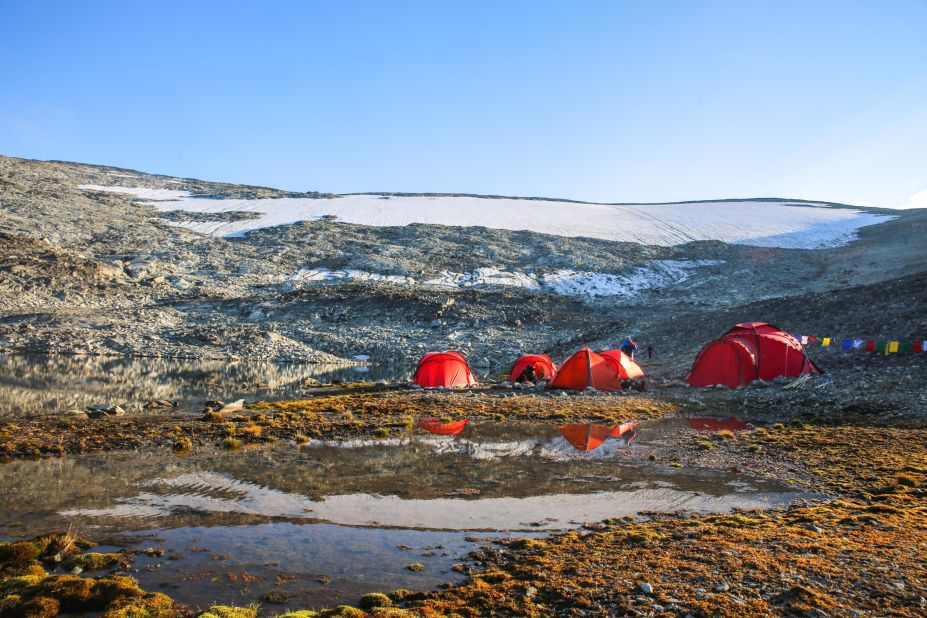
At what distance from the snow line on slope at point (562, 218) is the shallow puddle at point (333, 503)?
186 feet

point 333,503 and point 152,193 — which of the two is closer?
point 333,503

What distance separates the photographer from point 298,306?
42.9 metres

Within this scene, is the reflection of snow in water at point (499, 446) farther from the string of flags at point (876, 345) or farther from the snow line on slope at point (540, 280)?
the snow line on slope at point (540, 280)

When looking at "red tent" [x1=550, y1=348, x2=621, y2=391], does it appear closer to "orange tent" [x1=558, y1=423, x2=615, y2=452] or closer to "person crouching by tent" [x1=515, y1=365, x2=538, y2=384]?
"person crouching by tent" [x1=515, y1=365, x2=538, y2=384]

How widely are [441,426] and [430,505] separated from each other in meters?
6.89

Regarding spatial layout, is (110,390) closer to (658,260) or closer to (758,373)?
(758,373)

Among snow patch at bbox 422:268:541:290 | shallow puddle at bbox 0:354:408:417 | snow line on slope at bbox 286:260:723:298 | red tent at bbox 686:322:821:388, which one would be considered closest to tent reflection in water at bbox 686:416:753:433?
red tent at bbox 686:322:821:388

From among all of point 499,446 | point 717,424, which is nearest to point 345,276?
point 717,424

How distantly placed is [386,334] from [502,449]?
1051 inches

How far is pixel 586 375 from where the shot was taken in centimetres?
2292

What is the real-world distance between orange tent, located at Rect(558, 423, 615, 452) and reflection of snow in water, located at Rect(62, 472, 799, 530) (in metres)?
3.49

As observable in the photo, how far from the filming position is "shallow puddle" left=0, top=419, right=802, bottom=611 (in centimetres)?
673

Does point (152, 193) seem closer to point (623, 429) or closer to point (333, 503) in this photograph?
point (623, 429)

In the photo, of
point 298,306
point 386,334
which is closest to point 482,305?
point 386,334
